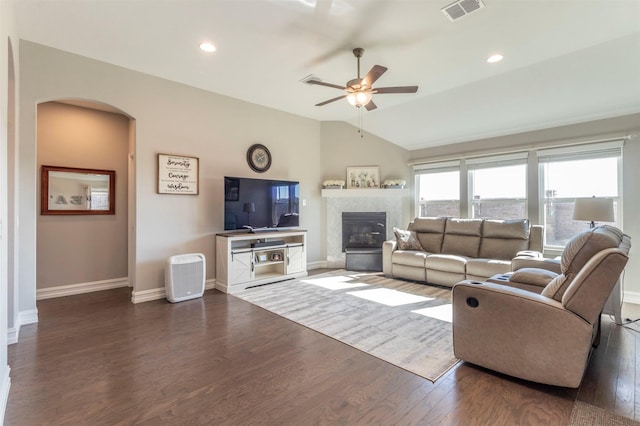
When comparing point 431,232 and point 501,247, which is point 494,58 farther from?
point 431,232

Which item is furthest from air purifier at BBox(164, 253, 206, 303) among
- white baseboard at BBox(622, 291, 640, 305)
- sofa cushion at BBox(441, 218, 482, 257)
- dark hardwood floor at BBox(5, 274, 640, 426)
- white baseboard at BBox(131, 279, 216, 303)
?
white baseboard at BBox(622, 291, 640, 305)

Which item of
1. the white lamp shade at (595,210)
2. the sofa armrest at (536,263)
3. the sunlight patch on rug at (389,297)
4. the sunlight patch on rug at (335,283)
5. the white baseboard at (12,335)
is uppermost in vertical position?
the white lamp shade at (595,210)

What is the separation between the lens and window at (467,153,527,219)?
4.66 meters

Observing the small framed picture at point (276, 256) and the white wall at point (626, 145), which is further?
the small framed picture at point (276, 256)

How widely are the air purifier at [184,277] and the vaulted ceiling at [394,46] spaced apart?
2.42 metres

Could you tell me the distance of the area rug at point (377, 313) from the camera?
93.2 inches

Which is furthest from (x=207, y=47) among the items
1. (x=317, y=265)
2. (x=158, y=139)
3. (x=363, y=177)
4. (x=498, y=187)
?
(x=498, y=187)

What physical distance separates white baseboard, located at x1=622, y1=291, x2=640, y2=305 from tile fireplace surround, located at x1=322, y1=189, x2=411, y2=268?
3.09 meters

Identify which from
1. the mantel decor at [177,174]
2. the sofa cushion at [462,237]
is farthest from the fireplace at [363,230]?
the mantel decor at [177,174]

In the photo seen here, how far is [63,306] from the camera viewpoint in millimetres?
3527

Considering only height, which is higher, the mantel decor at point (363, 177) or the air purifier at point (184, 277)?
the mantel decor at point (363, 177)

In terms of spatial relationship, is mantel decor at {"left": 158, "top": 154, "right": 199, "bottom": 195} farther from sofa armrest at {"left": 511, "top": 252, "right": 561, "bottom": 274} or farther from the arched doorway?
sofa armrest at {"left": 511, "top": 252, "right": 561, "bottom": 274}

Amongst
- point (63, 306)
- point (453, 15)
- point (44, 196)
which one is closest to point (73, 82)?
point (44, 196)

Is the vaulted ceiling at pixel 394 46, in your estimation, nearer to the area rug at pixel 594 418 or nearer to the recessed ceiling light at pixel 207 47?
the recessed ceiling light at pixel 207 47
